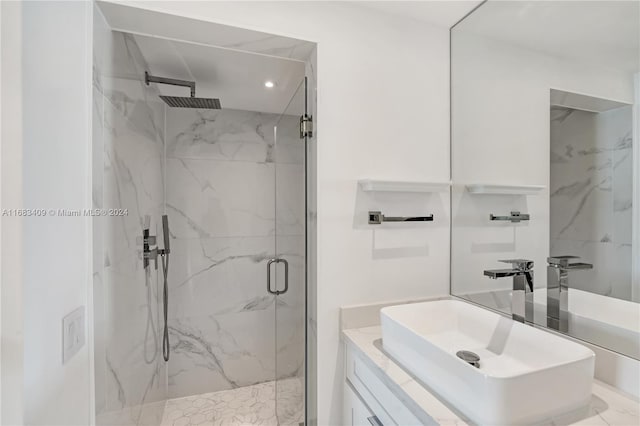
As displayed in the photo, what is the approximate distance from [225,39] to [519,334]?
1629 mm

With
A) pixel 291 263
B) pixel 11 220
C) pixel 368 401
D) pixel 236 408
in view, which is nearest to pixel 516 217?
pixel 368 401

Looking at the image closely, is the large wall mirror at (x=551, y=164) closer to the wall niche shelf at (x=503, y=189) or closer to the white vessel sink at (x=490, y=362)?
the wall niche shelf at (x=503, y=189)

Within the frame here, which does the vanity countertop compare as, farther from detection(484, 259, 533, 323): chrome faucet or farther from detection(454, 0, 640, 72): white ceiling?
detection(454, 0, 640, 72): white ceiling

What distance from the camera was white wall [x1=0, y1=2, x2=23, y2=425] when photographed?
1.79 feet

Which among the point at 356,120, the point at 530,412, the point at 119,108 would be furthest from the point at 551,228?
the point at 119,108

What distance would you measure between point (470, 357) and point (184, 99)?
2.07 m

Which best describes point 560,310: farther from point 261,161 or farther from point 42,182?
point 261,161

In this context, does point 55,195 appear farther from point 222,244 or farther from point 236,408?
point 236,408

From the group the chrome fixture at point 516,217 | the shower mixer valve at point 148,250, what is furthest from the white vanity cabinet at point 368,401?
the shower mixer valve at point 148,250

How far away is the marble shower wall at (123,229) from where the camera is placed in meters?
1.02

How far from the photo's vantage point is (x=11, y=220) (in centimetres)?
56

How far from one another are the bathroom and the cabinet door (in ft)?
0.04

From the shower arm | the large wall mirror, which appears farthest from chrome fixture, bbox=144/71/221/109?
the large wall mirror

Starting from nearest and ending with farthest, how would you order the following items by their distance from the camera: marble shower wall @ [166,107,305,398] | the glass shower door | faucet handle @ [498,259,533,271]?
1. faucet handle @ [498,259,533,271]
2. the glass shower door
3. marble shower wall @ [166,107,305,398]
